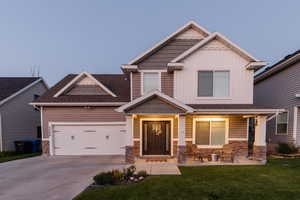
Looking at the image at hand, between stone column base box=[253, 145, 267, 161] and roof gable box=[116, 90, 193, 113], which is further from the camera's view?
stone column base box=[253, 145, 267, 161]

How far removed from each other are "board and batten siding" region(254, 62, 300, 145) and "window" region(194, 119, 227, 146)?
478 centimetres

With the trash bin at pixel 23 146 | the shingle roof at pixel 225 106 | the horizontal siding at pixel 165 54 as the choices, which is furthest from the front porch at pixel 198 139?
the trash bin at pixel 23 146

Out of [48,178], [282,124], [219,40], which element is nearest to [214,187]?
[48,178]

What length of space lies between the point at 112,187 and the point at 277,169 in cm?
678

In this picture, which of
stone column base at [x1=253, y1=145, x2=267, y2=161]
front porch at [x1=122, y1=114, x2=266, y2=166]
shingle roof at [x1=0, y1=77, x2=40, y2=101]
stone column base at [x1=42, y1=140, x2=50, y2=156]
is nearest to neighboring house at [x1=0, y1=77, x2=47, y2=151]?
shingle roof at [x1=0, y1=77, x2=40, y2=101]

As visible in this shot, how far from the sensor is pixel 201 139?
28.5 feet

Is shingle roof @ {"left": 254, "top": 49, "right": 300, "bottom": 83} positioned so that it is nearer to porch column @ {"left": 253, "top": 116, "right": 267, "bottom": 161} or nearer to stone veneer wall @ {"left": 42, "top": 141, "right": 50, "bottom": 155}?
porch column @ {"left": 253, "top": 116, "right": 267, "bottom": 161}

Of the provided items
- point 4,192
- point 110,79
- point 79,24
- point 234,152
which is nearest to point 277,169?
point 234,152

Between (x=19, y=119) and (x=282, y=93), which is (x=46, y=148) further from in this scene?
(x=282, y=93)

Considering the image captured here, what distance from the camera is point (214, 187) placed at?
493cm

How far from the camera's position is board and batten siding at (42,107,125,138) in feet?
32.2

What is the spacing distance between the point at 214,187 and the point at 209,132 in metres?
4.08

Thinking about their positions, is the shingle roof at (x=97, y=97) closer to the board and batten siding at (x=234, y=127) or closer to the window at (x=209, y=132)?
the board and batten siding at (x=234, y=127)

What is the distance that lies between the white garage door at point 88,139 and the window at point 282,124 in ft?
34.6
